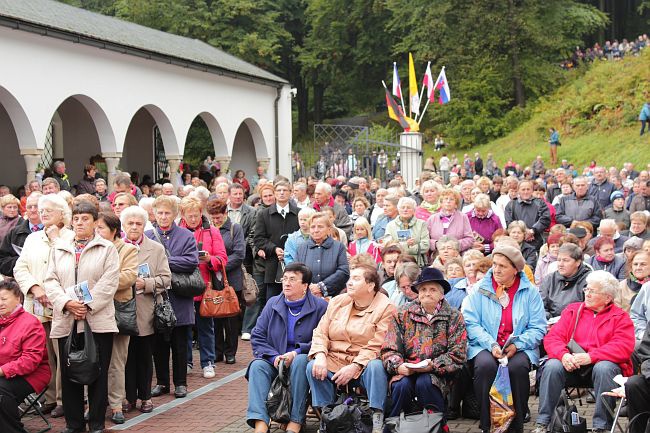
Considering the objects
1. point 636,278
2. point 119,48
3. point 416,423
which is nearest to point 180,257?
point 416,423

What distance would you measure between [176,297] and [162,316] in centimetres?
65

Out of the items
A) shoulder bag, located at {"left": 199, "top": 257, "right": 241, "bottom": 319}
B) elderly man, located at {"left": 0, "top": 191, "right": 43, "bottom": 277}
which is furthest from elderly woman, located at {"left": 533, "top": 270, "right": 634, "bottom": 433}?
elderly man, located at {"left": 0, "top": 191, "right": 43, "bottom": 277}

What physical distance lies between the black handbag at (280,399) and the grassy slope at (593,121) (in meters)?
30.0

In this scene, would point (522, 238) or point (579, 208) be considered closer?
point (522, 238)

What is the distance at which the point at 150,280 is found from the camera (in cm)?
872

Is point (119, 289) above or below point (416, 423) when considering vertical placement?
above

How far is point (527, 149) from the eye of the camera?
44.4 meters

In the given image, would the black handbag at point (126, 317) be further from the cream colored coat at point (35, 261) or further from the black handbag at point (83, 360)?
the cream colored coat at point (35, 261)

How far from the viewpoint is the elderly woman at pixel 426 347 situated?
768 centimetres

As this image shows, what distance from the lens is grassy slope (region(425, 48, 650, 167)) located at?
38.9m

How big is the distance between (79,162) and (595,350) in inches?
827

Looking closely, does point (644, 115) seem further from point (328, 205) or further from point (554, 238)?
point (554, 238)

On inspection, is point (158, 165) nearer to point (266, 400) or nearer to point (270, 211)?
point (270, 211)

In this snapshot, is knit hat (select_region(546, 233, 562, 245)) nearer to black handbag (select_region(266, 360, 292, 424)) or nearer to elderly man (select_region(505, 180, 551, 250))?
elderly man (select_region(505, 180, 551, 250))
